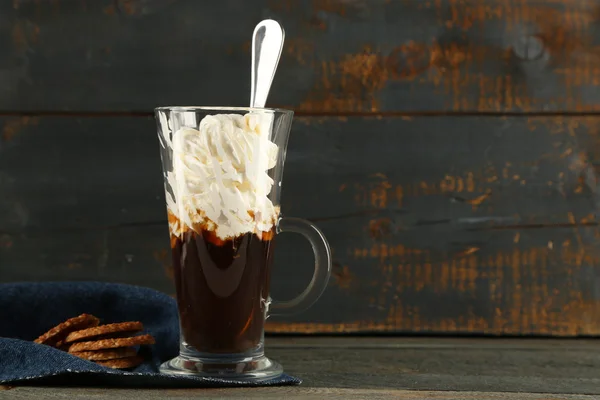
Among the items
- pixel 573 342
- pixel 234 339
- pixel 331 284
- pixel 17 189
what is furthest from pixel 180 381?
pixel 573 342

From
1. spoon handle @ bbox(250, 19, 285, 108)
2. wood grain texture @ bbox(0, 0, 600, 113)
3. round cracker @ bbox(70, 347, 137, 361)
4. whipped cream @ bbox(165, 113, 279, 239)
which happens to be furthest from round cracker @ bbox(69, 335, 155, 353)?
wood grain texture @ bbox(0, 0, 600, 113)

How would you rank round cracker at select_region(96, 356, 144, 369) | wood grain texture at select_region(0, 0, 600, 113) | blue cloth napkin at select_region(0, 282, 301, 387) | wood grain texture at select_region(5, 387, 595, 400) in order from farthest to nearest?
1. wood grain texture at select_region(0, 0, 600, 113)
2. blue cloth napkin at select_region(0, 282, 301, 387)
3. round cracker at select_region(96, 356, 144, 369)
4. wood grain texture at select_region(5, 387, 595, 400)

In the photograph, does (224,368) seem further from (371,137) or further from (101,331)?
(371,137)

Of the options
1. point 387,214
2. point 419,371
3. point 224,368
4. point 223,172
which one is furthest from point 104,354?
point 387,214

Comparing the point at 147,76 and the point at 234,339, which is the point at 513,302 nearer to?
the point at 234,339

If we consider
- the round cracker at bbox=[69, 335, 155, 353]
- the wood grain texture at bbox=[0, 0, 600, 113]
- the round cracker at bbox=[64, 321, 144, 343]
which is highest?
the wood grain texture at bbox=[0, 0, 600, 113]

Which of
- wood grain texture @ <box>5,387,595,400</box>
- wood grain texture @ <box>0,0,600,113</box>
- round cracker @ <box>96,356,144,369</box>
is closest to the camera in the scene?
wood grain texture @ <box>5,387,595,400</box>

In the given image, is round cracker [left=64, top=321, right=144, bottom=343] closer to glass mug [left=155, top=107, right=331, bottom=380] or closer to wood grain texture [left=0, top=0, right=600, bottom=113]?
glass mug [left=155, top=107, right=331, bottom=380]

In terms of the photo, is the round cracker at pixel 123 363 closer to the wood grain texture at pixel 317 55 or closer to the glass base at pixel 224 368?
the glass base at pixel 224 368
